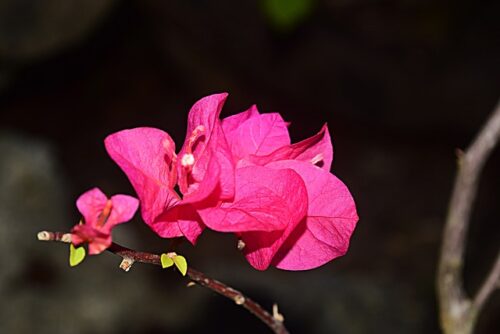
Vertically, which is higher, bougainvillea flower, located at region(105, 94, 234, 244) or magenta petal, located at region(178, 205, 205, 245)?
bougainvillea flower, located at region(105, 94, 234, 244)

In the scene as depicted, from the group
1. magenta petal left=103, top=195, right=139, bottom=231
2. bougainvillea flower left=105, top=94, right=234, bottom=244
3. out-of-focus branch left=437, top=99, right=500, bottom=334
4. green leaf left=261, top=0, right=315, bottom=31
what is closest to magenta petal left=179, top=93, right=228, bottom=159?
bougainvillea flower left=105, top=94, right=234, bottom=244

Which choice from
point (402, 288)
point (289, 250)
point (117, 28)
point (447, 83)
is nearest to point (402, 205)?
point (402, 288)

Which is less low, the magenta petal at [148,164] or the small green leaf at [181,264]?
the magenta petal at [148,164]

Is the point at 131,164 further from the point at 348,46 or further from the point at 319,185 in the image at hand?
the point at 348,46

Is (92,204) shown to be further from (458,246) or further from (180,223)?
(458,246)

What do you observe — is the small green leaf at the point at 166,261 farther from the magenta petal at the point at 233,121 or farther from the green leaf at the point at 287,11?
the green leaf at the point at 287,11

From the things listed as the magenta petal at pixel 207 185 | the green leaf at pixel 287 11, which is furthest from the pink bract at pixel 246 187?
the green leaf at pixel 287 11

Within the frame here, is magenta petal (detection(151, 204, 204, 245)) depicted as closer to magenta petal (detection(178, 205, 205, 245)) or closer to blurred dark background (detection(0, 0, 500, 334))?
magenta petal (detection(178, 205, 205, 245))
